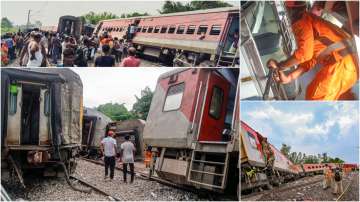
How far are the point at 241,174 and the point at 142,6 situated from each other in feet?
7.16

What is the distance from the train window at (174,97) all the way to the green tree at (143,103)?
0.70 feet

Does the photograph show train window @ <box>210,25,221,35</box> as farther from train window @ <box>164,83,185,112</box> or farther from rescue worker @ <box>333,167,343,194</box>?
rescue worker @ <box>333,167,343,194</box>

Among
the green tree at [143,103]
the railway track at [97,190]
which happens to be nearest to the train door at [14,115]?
the railway track at [97,190]

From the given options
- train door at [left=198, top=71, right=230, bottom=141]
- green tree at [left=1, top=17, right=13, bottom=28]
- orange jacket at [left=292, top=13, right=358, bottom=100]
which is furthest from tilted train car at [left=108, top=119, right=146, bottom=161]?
orange jacket at [left=292, top=13, right=358, bottom=100]

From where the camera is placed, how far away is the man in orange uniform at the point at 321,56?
183 inches

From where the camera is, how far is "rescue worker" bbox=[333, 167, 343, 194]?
15.2ft

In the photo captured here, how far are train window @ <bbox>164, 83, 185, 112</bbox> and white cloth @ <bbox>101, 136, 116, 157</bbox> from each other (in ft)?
2.39

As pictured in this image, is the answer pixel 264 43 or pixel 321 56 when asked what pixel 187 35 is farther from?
pixel 321 56

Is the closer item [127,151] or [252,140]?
[252,140]

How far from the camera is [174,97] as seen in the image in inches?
202

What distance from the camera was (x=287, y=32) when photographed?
4754mm

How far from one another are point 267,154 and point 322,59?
1171mm

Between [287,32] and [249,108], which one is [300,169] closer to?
[249,108]

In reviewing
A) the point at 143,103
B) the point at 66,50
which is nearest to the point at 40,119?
the point at 66,50
